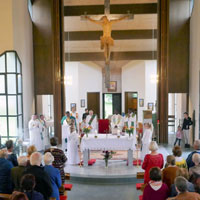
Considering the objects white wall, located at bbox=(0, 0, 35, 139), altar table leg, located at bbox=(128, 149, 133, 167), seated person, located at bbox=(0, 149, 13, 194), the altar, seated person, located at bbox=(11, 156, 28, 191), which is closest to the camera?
seated person, located at bbox=(11, 156, 28, 191)

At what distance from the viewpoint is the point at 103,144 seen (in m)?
7.45

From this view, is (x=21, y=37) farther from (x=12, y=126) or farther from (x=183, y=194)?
(x=183, y=194)

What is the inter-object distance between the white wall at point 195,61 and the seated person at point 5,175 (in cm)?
715

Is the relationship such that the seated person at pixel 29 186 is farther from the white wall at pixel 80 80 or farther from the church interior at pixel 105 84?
the white wall at pixel 80 80

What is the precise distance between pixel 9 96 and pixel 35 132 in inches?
63.6

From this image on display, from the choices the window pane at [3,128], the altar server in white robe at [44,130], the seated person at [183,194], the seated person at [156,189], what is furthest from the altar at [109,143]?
the seated person at [183,194]

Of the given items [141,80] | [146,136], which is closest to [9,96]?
[146,136]

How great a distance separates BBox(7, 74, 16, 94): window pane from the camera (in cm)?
894

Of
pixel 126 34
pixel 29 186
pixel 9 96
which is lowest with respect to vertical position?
pixel 29 186

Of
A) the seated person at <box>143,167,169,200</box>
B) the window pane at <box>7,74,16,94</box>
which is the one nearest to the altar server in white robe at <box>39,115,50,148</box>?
the window pane at <box>7,74,16,94</box>

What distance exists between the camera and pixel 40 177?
3582 millimetres

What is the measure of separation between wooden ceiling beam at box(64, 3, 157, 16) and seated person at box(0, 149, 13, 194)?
8.33m

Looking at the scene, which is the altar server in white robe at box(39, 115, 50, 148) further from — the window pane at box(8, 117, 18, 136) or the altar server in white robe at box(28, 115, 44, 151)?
the window pane at box(8, 117, 18, 136)

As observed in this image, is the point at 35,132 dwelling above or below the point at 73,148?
above
